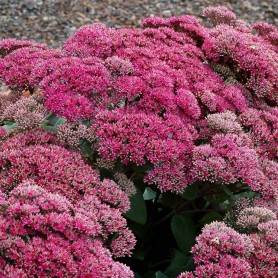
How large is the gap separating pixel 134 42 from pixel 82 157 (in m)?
1.01

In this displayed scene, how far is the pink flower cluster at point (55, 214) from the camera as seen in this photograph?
2.14 metres

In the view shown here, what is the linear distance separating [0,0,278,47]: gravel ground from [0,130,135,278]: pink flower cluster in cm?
498

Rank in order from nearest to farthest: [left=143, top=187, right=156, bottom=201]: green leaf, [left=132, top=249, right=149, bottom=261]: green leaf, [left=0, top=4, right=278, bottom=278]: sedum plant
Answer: [left=0, top=4, right=278, bottom=278]: sedum plant, [left=132, top=249, right=149, bottom=261]: green leaf, [left=143, top=187, right=156, bottom=201]: green leaf

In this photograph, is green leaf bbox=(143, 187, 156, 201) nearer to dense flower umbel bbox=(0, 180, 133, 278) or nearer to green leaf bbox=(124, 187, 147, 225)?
green leaf bbox=(124, 187, 147, 225)

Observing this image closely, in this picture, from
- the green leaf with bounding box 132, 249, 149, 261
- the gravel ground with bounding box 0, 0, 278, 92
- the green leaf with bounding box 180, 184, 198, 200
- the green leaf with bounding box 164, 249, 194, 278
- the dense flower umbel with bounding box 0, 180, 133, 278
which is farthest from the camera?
the gravel ground with bounding box 0, 0, 278, 92

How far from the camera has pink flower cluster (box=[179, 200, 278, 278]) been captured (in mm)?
2438

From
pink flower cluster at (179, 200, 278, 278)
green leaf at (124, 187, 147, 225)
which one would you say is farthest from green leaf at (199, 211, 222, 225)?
pink flower cluster at (179, 200, 278, 278)

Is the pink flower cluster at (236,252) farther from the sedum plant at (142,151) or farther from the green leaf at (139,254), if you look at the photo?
the green leaf at (139,254)

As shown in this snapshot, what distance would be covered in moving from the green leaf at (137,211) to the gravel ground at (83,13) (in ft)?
15.7

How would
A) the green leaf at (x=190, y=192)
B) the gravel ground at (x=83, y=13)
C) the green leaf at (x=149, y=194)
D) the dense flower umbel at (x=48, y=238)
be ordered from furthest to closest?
the gravel ground at (x=83, y=13) → the green leaf at (x=149, y=194) → the green leaf at (x=190, y=192) → the dense flower umbel at (x=48, y=238)

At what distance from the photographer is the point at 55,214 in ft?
7.47

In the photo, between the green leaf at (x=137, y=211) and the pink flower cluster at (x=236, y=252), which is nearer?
the pink flower cluster at (x=236, y=252)

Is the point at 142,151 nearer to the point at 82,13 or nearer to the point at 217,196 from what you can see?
the point at 217,196

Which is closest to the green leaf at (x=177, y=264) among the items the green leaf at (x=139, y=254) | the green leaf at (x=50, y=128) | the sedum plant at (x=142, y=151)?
the sedum plant at (x=142, y=151)
